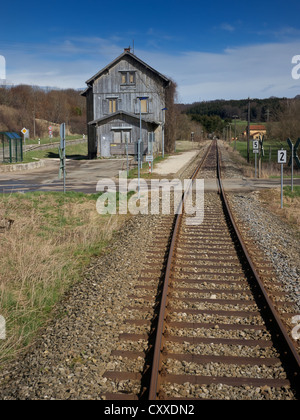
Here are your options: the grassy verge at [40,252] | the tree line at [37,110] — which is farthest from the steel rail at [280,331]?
the tree line at [37,110]

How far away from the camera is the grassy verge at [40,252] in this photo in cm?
646

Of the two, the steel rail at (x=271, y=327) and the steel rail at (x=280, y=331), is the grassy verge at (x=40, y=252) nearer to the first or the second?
the steel rail at (x=271, y=327)

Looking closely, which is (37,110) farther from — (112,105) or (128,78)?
(128,78)

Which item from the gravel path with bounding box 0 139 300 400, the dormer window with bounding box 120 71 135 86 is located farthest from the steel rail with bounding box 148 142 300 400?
the dormer window with bounding box 120 71 135 86

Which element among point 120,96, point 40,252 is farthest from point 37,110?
point 40,252

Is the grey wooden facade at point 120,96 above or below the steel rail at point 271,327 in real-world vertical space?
above

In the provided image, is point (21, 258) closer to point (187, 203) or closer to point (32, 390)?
point (32, 390)

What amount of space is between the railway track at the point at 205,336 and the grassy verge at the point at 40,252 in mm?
1391

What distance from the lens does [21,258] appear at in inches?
341

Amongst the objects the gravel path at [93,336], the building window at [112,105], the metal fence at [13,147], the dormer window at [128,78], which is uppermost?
the dormer window at [128,78]

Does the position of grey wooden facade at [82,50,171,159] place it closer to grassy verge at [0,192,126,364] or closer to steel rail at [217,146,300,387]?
grassy verge at [0,192,126,364]

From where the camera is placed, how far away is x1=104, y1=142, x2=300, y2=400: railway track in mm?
4633

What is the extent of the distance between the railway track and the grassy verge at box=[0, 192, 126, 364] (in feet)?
4.57

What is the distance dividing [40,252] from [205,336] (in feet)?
15.0
